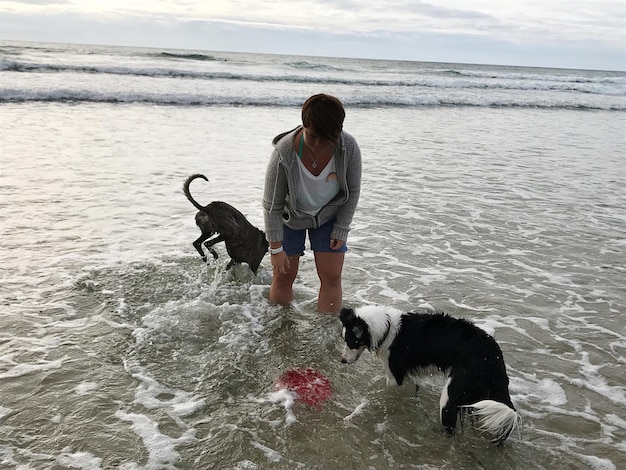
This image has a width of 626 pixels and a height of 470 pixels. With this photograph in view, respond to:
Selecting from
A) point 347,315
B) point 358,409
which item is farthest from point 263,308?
point 358,409

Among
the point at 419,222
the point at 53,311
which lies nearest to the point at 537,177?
the point at 419,222

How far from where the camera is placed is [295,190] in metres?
4.02

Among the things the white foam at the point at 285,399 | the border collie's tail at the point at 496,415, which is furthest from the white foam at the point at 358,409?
the border collie's tail at the point at 496,415

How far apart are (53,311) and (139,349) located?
3.35 feet

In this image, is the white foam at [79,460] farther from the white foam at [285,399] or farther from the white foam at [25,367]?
the white foam at [285,399]

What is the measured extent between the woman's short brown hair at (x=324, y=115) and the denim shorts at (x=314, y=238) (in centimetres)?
88

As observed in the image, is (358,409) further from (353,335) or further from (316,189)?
(316,189)

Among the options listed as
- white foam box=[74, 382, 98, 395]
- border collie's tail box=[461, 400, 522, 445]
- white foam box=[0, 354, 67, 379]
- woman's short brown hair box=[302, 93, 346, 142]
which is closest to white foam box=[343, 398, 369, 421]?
border collie's tail box=[461, 400, 522, 445]

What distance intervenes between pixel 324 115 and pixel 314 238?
112cm

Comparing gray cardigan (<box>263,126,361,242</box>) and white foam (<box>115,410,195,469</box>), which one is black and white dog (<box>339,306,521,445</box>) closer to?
gray cardigan (<box>263,126,361,242</box>)

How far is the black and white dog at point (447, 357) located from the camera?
2.91 meters

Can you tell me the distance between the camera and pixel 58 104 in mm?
16266

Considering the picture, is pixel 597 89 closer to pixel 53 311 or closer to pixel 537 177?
pixel 537 177

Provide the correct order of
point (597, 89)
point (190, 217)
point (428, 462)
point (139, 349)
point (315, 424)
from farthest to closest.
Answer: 1. point (597, 89)
2. point (190, 217)
3. point (139, 349)
4. point (315, 424)
5. point (428, 462)
